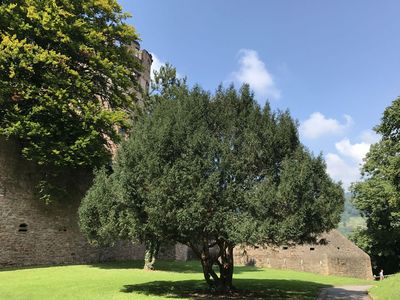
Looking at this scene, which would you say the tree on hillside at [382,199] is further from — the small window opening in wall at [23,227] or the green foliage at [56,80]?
the small window opening in wall at [23,227]

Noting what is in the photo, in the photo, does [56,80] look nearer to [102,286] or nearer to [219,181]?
[102,286]

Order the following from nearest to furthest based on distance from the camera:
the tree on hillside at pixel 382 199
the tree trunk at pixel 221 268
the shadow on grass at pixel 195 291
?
1. the shadow on grass at pixel 195 291
2. the tree trunk at pixel 221 268
3. the tree on hillside at pixel 382 199

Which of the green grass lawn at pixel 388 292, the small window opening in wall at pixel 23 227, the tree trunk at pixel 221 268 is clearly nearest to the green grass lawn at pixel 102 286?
the tree trunk at pixel 221 268

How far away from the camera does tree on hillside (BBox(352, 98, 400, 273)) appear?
29.8 metres

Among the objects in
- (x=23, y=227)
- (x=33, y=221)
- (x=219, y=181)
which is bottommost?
(x=23, y=227)

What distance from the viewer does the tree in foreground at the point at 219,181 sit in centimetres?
1233

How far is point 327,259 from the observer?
35375 mm

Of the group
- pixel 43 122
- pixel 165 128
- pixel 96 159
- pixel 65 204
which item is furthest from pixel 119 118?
pixel 165 128

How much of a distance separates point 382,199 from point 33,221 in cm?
2690

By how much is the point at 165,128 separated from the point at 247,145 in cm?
278

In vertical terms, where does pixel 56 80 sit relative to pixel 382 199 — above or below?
above

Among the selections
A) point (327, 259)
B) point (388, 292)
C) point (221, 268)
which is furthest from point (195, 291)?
point (327, 259)

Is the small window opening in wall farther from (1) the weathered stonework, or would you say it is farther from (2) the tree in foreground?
(1) the weathered stonework

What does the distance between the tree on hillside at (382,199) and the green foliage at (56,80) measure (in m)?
19.5
